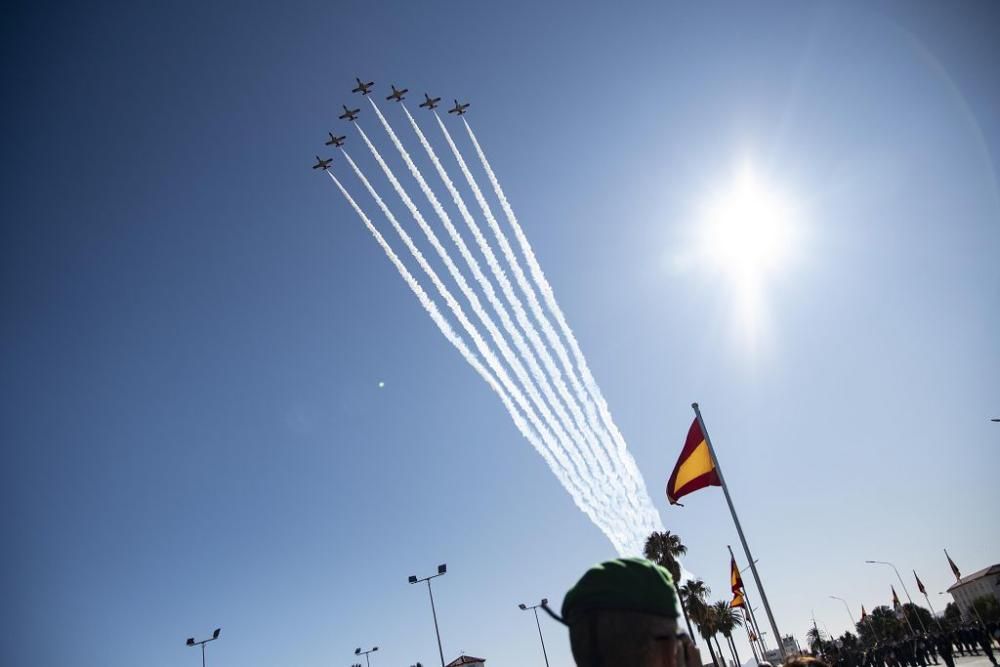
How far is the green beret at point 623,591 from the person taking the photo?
7.33 feet

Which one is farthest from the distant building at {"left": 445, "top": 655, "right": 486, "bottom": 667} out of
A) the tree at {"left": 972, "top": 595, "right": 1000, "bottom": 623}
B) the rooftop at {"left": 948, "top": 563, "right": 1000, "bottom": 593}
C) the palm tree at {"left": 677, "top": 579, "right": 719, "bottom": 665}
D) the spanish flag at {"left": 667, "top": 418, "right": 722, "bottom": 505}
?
the rooftop at {"left": 948, "top": 563, "right": 1000, "bottom": 593}

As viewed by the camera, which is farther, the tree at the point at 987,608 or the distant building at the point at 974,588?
the distant building at the point at 974,588

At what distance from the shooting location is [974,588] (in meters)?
119

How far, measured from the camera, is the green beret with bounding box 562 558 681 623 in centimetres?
223

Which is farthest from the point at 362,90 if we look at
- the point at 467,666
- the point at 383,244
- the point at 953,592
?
the point at 953,592

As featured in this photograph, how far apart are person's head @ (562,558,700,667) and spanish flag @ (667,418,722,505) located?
11.4 m

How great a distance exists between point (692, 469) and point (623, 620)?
1205cm

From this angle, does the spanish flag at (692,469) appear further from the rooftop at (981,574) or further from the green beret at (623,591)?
the rooftop at (981,574)

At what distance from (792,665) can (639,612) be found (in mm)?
1864

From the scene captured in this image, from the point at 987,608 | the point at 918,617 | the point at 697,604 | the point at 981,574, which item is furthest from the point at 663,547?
the point at 981,574

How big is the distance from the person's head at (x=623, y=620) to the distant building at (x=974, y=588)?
460 ft

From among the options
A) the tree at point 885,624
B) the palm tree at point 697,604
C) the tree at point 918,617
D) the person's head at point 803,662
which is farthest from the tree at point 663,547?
the tree at point 918,617

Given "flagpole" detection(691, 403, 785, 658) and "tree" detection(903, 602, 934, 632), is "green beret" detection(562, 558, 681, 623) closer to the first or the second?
"flagpole" detection(691, 403, 785, 658)

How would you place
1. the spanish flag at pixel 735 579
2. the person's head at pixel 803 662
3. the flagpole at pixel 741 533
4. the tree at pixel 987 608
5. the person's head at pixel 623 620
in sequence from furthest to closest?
the tree at pixel 987 608 → the spanish flag at pixel 735 579 → the flagpole at pixel 741 533 → the person's head at pixel 803 662 → the person's head at pixel 623 620
